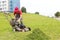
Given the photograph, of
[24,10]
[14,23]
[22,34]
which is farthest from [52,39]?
[24,10]

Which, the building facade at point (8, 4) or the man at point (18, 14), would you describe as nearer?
the man at point (18, 14)

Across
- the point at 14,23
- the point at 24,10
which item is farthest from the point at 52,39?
the point at 24,10

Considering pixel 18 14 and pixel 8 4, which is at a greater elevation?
pixel 18 14

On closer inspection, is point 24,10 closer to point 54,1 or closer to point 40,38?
point 54,1

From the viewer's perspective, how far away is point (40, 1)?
2616cm

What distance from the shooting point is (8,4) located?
25.5m

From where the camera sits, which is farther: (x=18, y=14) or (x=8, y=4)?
(x=8, y=4)

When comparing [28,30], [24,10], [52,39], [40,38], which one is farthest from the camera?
[24,10]

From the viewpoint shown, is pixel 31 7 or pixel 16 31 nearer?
pixel 16 31

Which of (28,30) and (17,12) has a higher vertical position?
(17,12)

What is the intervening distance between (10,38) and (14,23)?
172 cm

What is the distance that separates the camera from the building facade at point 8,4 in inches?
985

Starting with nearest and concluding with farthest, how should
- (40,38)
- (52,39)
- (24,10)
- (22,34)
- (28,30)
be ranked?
(40,38) → (52,39) → (22,34) → (28,30) → (24,10)

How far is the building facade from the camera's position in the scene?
985 inches
